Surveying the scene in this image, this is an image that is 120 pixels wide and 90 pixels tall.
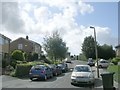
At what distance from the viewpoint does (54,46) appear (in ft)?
217

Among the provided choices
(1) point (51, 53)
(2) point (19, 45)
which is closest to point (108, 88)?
(1) point (51, 53)

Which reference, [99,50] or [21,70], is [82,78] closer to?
[21,70]

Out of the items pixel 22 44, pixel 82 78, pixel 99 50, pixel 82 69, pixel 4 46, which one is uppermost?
pixel 22 44

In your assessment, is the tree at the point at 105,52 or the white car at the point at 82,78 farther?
the tree at the point at 105,52

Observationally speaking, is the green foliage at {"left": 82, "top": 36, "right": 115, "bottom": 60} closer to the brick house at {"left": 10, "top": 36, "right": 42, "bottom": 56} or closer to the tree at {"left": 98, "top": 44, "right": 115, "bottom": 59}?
the tree at {"left": 98, "top": 44, "right": 115, "bottom": 59}

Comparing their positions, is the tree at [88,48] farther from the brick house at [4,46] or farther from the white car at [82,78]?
the white car at [82,78]

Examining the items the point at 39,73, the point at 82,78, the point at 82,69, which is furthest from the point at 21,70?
the point at 82,78

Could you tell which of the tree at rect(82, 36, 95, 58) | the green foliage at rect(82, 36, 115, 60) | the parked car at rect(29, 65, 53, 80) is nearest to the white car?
the parked car at rect(29, 65, 53, 80)

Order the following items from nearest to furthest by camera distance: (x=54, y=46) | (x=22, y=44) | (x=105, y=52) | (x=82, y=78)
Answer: (x=82, y=78) → (x=54, y=46) → (x=22, y=44) → (x=105, y=52)

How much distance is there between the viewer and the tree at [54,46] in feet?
216

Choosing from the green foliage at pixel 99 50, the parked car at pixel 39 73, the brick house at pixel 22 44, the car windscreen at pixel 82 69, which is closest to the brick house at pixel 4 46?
the brick house at pixel 22 44

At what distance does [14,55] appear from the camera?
55375 mm

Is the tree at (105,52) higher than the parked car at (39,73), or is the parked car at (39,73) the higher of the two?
the tree at (105,52)

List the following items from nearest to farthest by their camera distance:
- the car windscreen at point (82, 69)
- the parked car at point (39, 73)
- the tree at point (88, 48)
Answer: the car windscreen at point (82, 69) → the parked car at point (39, 73) → the tree at point (88, 48)
